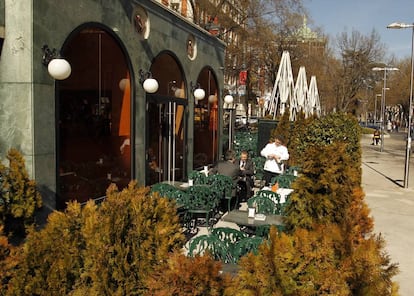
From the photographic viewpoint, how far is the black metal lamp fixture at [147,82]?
9.35 m

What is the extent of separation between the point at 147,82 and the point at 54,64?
3189mm

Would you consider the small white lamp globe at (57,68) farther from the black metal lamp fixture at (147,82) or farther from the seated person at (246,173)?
the seated person at (246,173)

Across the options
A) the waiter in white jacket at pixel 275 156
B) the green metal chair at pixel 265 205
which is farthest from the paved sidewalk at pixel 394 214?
the waiter in white jacket at pixel 275 156

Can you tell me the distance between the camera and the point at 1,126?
643 cm

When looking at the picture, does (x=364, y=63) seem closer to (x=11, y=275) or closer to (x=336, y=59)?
(x=336, y=59)

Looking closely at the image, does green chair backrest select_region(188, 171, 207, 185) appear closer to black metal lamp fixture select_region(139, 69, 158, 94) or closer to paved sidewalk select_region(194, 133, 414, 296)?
paved sidewalk select_region(194, 133, 414, 296)

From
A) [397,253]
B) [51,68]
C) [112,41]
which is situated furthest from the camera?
[112,41]

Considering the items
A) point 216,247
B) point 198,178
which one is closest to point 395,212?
point 198,178

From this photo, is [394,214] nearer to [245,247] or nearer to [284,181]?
[284,181]

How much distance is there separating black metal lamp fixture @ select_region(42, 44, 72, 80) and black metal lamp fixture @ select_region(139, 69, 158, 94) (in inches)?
114

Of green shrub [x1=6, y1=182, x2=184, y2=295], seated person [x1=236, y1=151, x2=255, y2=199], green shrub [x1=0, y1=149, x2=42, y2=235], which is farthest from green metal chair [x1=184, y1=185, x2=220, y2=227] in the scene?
green shrub [x1=6, y1=182, x2=184, y2=295]

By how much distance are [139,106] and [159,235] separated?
6.46 metres

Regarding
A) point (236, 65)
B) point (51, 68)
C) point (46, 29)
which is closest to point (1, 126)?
point (51, 68)

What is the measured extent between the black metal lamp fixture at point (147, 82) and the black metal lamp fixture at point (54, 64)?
9.54ft
